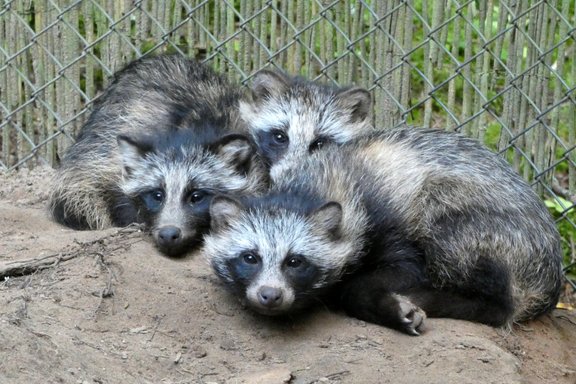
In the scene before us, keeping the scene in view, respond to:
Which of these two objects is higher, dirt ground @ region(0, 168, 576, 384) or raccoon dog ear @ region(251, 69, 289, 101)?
raccoon dog ear @ region(251, 69, 289, 101)

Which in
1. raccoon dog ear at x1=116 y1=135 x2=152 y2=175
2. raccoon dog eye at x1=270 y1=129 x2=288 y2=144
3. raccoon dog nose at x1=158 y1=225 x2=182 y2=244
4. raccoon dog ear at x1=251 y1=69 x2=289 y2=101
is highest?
raccoon dog ear at x1=251 y1=69 x2=289 y2=101

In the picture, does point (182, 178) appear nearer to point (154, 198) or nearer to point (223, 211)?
point (154, 198)

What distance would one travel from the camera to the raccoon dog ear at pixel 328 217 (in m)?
6.29

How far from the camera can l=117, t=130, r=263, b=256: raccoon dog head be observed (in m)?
7.09

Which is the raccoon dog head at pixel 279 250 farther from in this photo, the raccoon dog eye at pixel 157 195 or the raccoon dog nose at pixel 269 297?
the raccoon dog eye at pixel 157 195

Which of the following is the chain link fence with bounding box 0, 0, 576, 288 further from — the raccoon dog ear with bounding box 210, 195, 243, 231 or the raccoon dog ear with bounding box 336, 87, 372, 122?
the raccoon dog ear with bounding box 210, 195, 243, 231

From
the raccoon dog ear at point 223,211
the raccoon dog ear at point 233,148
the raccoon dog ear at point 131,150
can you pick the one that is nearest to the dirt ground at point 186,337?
the raccoon dog ear at point 223,211

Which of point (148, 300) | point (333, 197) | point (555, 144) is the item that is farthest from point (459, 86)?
point (148, 300)

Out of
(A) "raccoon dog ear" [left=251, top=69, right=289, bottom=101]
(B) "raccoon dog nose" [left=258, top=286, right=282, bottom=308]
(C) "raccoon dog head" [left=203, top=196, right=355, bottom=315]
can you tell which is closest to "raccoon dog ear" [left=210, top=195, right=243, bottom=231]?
(C) "raccoon dog head" [left=203, top=196, right=355, bottom=315]

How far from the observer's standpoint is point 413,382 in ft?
18.7

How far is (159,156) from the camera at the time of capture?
7.34m

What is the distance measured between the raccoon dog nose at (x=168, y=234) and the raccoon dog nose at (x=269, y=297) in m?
1.09

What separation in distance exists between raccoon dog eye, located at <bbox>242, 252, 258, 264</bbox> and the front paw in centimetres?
87

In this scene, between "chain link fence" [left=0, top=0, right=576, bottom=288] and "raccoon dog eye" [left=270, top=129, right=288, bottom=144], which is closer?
"raccoon dog eye" [left=270, top=129, right=288, bottom=144]
